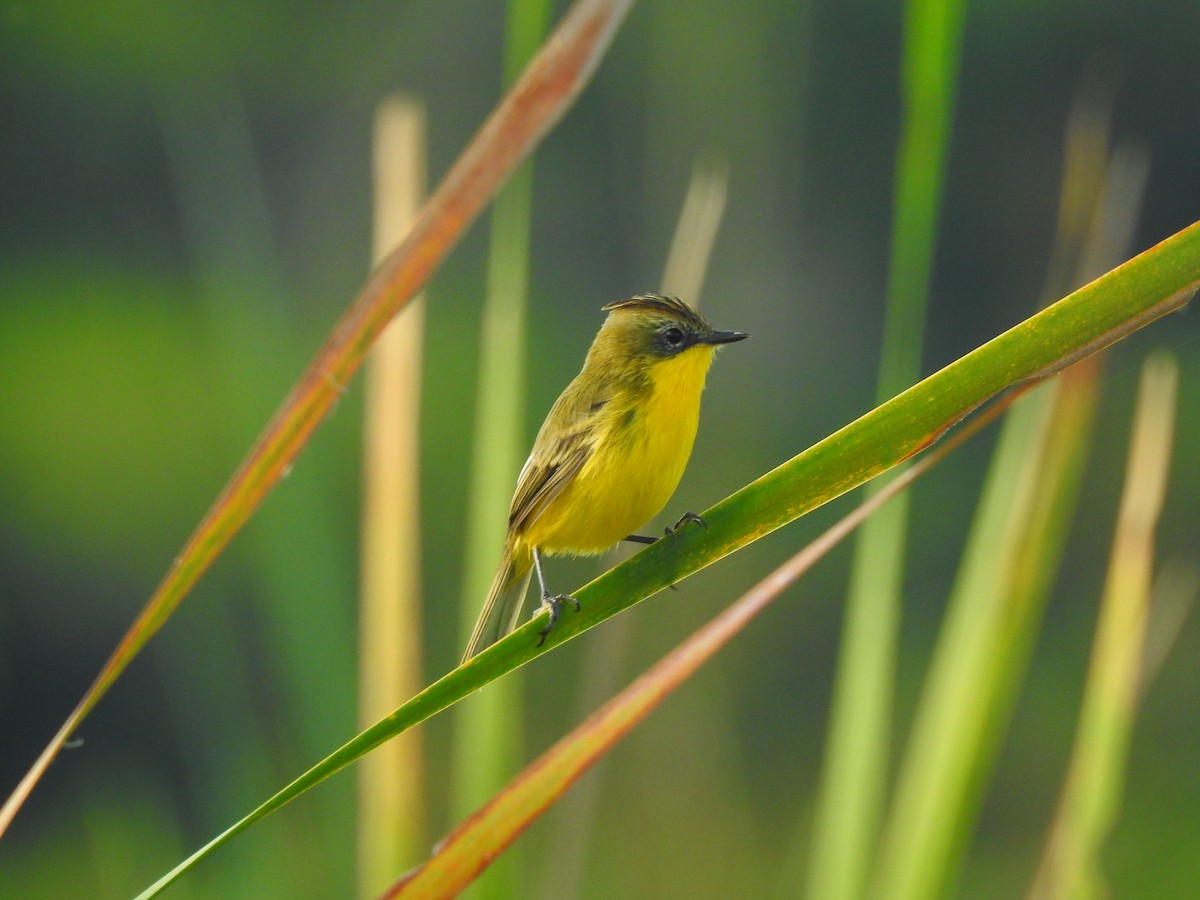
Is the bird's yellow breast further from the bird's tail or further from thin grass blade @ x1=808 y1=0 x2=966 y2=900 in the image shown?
thin grass blade @ x1=808 y1=0 x2=966 y2=900

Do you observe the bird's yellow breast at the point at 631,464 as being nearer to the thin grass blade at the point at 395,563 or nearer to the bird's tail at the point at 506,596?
the bird's tail at the point at 506,596

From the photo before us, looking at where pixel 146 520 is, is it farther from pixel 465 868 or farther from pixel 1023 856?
pixel 465 868

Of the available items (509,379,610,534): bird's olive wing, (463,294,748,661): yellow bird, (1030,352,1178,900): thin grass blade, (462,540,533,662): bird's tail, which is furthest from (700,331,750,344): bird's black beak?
(1030,352,1178,900): thin grass blade

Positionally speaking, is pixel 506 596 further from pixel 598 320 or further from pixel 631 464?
pixel 598 320

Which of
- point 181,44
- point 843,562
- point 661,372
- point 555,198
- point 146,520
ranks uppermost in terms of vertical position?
point 181,44

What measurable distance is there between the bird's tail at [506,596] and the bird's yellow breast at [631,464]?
0.05 meters

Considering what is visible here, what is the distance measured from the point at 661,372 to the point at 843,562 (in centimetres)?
957

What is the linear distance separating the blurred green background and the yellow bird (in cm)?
566

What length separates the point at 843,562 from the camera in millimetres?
11547

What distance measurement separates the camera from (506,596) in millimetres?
2281

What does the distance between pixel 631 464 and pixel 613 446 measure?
61 mm

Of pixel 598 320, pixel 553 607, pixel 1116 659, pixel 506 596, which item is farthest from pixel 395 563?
pixel 598 320

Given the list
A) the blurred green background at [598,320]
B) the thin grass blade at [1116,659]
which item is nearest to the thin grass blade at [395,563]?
the thin grass blade at [1116,659]

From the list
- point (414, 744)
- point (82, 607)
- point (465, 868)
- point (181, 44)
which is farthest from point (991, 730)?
point (181, 44)
